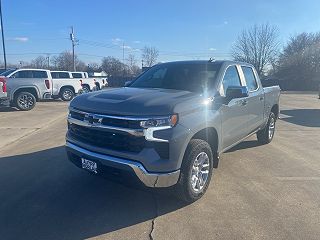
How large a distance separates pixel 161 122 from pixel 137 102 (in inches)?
16.8

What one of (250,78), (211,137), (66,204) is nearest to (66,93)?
(250,78)

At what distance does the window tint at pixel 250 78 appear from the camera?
602 centimetres

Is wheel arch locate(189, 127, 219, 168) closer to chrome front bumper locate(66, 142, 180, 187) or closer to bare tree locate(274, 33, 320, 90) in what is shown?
chrome front bumper locate(66, 142, 180, 187)

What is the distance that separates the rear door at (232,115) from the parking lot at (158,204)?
688 millimetres

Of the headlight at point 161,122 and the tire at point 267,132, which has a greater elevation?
the headlight at point 161,122

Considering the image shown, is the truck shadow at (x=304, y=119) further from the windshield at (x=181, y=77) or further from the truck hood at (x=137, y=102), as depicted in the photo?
the truck hood at (x=137, y=102)

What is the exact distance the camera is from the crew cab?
19.2m

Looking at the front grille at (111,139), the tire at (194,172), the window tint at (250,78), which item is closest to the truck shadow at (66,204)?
the tire at (194,172)

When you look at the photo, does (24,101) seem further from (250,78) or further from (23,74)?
(250,78)

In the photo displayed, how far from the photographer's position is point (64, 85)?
19.6 metres

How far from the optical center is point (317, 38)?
207 feet

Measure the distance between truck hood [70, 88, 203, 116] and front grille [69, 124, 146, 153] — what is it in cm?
26

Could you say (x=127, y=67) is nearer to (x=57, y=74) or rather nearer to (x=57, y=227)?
(x=57, y=74)

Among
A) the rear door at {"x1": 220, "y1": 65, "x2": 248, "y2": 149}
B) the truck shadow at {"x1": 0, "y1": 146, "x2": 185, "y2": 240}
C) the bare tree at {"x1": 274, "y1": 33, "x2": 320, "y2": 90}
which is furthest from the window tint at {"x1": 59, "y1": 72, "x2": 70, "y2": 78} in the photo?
the bare tree at {"x1": 274, "y1": 33, "x2": 320, "y2": 90}
